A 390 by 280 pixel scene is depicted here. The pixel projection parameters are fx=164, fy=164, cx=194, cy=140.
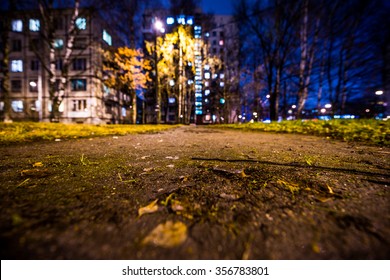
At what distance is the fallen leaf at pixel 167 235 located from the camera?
0.67 metres

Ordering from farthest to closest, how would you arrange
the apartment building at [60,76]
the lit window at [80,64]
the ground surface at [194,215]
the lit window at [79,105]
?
the lit window at [79,105] → the lit window at [80,64] → the apartment building at [60,76] → the ground surface at [194,215]

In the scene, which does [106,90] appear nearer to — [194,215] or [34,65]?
[34,65]

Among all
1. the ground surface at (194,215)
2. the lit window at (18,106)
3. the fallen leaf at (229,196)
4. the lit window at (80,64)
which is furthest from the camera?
the lit window at (18,106)

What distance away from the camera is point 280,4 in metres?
12.3

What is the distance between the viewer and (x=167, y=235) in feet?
2.32

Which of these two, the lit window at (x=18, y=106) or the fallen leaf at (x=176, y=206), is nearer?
the fallen leaf at (x=176, y=206)

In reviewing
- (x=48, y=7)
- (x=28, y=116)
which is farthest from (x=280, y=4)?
(x=28, y=116)

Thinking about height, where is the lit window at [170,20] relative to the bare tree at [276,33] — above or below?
above

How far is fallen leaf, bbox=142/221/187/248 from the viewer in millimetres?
667

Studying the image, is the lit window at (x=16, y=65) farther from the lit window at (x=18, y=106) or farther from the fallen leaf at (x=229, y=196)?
the fallen leaf at (x=229, y=196)

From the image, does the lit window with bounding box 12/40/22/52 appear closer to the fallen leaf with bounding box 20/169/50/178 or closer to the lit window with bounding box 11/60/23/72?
the lit window with bounding box 11/60/23/72

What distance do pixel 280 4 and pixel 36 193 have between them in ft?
55.9

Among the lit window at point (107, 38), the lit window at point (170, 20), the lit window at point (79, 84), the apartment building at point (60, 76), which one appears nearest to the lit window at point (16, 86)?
the apartment building at point (60, 76)
